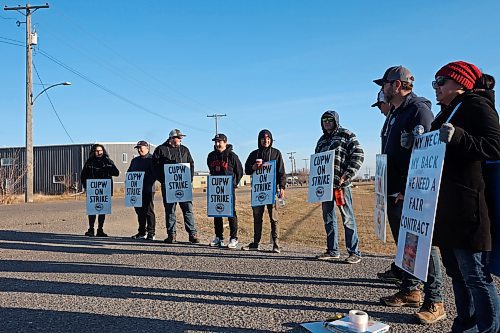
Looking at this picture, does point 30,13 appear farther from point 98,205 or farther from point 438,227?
point 438,227

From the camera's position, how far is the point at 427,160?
3.66 metres

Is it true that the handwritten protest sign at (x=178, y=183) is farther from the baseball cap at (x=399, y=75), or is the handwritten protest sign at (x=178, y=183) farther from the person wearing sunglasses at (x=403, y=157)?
the baseball cap at (x=399, y=75)

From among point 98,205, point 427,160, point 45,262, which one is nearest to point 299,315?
point 427,160

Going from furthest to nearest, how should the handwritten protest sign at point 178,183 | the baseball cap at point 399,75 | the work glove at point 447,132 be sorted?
the handwritten protest sign at point 178,183, the baseball cap at point 399,75, the work glove at point 447,132

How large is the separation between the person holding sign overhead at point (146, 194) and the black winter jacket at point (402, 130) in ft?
21.2

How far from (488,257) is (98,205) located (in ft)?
29.6

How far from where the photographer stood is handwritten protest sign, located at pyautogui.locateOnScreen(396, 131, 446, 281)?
344 centimetres

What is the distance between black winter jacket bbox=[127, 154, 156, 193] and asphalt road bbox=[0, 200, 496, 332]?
1.82 metres

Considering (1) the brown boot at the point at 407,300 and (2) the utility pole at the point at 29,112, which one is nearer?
(1) the brown boot at the point at 407,300

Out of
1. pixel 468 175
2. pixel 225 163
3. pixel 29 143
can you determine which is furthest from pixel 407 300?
pixel 29 143

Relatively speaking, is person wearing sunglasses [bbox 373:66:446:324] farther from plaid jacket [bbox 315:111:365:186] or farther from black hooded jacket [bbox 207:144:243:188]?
black hooded jacket [bbox 207:144:243:188]

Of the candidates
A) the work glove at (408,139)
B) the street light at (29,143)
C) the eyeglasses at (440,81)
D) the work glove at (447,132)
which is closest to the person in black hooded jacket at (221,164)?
the work glove at (408,139)

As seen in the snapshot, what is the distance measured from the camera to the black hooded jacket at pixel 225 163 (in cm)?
910

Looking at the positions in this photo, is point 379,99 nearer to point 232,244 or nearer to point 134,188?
point 232,244
